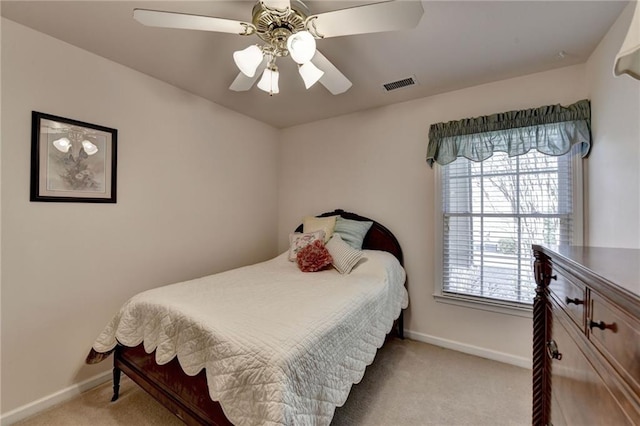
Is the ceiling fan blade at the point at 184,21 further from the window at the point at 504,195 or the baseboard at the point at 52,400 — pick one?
the baseboard at the point at 52,400

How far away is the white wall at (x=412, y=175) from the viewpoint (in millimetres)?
2346

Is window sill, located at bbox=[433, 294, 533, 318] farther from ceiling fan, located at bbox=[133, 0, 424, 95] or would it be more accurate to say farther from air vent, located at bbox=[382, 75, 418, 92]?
ceiling fan, located at bbox=[133, 0, 424, 95]

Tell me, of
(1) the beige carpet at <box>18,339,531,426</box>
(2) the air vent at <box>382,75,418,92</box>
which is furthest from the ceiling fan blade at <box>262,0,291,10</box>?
(1) the beige carpet at <box>18,339,531,426</box>

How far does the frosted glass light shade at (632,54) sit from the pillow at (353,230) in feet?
7.38

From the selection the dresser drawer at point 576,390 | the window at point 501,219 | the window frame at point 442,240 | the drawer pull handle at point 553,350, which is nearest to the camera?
the dresser drawer at point 576,390

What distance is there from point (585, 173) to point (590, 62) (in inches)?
32.0

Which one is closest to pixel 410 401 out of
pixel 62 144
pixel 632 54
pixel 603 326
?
pixel 603 326

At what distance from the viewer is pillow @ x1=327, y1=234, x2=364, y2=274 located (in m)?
2.46

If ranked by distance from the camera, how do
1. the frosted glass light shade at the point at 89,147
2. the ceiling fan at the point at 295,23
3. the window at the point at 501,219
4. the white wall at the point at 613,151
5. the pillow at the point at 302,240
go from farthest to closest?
the pillow at the point at 302,240, the window at the point at 501,219, the frosted glass light shade at the point at 89,147, the white wall at the point at 613,151, the ceiling fan at the point at 295,23

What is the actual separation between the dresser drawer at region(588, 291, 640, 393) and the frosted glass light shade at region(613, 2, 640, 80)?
631 millimetres

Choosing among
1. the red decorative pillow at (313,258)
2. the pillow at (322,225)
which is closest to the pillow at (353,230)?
the pillow at (322,225)

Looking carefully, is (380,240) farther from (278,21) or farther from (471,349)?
(278,21)

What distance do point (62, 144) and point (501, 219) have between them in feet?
11.2

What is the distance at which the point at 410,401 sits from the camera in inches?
73.9
